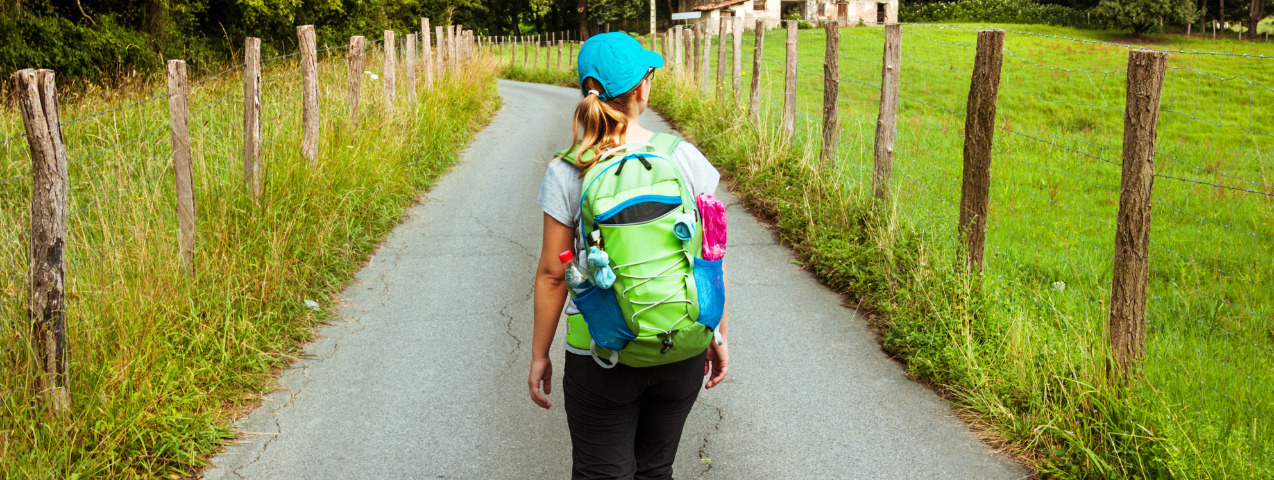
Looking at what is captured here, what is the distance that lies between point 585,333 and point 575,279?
23 cm

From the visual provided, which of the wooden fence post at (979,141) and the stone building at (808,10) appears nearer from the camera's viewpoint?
the wooden fence post at (979,141)

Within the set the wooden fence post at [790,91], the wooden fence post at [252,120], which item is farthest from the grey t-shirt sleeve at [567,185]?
the wooden fence post at [790,91]

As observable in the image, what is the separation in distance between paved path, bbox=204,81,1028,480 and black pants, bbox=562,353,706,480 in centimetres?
132

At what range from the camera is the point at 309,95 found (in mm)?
7895

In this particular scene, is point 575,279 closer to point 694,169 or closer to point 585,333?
point 585,333

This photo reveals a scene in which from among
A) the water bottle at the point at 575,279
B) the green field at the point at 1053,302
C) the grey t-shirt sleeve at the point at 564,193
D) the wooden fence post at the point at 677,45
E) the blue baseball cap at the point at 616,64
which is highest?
the wooden fence post at the point at 677,45

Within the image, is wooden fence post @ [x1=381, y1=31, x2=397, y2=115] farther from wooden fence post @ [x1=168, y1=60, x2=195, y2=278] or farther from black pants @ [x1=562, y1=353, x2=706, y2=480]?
black pants @ [x1=562, y1=353, x2=706, y2=480]

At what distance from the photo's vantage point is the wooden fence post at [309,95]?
25.4 ft

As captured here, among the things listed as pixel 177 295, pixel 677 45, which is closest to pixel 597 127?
pixel 177 295

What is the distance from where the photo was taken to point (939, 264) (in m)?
5.62

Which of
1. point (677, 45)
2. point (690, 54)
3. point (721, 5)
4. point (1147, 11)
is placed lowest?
point (690, 54)

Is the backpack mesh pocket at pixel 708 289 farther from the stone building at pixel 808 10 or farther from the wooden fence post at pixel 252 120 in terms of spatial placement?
the stone building at pixel 808 10

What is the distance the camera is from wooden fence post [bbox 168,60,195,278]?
17.7ft

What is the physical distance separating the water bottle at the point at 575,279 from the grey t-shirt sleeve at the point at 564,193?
99 millimetres
